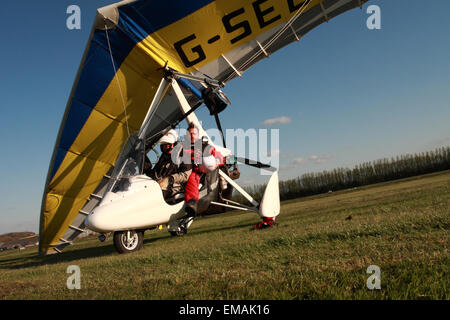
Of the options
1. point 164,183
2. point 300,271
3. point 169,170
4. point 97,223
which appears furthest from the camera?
point 169,170

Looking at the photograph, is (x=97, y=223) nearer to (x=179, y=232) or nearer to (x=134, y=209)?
(x=134, y=209)

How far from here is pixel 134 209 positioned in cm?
560

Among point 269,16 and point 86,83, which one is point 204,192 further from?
point 269,16

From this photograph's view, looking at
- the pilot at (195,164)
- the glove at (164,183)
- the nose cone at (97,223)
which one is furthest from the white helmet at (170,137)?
the nose cone at (97,223)

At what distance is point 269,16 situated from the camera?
22.1 ft

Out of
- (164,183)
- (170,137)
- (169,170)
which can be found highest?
(170,137)

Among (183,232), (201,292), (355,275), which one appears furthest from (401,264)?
(183,232)

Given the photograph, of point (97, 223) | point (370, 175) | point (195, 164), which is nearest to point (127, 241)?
point (97, 223)

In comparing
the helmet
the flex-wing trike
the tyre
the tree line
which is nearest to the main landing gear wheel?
the flex-wing trike

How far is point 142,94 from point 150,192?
2.36 m

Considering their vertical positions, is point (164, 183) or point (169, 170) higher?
point (169, 170)

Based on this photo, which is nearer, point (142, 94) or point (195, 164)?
point (195, 164)
